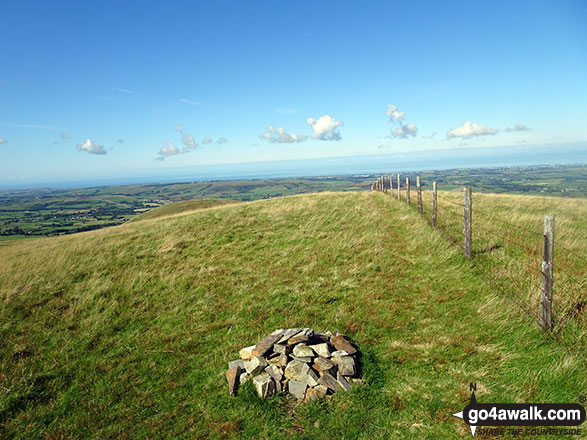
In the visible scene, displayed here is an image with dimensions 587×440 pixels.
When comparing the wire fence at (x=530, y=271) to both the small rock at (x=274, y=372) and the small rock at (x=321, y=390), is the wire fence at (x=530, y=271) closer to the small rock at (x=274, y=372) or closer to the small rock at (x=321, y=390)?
the small rock at (x=321, y=390)

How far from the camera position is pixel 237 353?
805 centimetres

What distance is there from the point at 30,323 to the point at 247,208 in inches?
687

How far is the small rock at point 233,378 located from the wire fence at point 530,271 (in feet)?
23.1

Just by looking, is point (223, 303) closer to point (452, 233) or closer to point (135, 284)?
point (135, 284)

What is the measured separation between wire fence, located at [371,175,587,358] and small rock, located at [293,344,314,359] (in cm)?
536

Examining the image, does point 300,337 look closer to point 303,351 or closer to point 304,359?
point 303,351

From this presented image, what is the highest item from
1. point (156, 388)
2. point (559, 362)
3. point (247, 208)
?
point (247, 208)

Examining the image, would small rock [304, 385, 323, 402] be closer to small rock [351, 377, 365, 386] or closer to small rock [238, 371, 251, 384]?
small rock [351, 377, 365, 386]

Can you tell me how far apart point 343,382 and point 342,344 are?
945 mm

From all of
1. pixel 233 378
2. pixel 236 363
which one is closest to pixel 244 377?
pixel 233 378

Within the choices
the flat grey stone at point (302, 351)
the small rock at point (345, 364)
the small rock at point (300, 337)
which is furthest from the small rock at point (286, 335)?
the small rock at point (345, 364)

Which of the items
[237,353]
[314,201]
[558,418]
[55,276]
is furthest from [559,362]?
[314,201]

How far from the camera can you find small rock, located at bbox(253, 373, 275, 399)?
20.4 feet

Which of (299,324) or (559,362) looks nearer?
(559,362)
